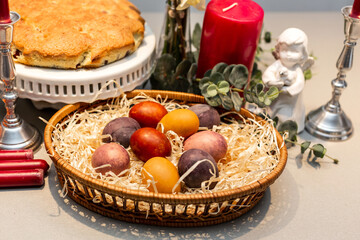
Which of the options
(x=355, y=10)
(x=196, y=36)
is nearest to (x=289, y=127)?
(x=355, y=10)

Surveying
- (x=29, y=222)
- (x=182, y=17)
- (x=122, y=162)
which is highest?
(x=182, y=17)

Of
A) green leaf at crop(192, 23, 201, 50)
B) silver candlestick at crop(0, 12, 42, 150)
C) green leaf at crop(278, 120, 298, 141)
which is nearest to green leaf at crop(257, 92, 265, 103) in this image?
green leaf at crop(278, 120, 298, 141)

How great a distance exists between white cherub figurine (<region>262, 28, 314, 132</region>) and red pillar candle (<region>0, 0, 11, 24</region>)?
0.53m

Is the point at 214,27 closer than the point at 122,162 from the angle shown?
No

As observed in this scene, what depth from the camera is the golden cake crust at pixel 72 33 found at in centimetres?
99

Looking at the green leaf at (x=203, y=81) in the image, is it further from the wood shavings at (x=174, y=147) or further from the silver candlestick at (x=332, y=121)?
the silver candlestick at (x=332, y=121)

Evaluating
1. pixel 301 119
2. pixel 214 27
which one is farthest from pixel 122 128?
pixel 301 119

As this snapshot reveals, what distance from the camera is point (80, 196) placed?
0.88 meters

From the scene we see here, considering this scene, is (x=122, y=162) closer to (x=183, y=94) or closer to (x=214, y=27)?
(x=183, y=94)

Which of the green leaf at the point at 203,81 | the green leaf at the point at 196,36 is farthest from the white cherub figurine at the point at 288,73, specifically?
the green leaf at the point at 196,36

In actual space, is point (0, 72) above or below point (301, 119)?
above

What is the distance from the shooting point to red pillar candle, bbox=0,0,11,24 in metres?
0.86

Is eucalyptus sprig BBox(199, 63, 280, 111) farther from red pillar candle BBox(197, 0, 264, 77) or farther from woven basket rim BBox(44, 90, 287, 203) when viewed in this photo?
woven basket rim BBox(44, 90, 287, 203)

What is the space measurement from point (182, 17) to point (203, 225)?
52cm
